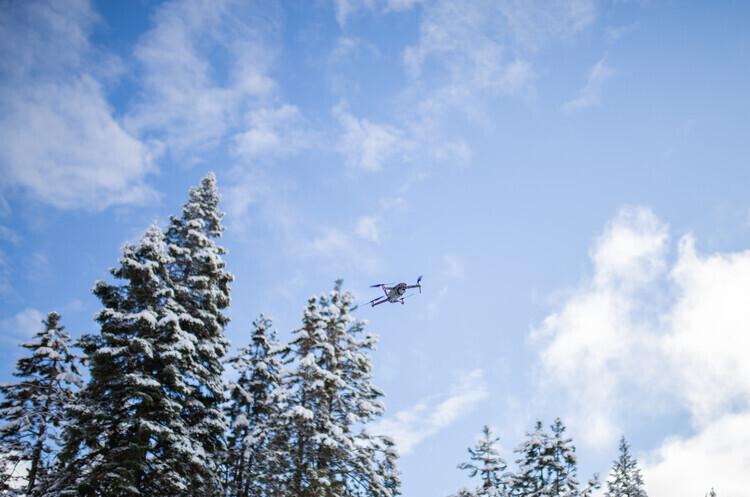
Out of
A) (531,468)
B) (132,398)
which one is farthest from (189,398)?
(531,468)

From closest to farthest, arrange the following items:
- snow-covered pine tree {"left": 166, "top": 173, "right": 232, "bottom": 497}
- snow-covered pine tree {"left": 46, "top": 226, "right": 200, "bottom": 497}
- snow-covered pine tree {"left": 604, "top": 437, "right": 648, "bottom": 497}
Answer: snow-covered pine tree {"left": 46, "top": 226, "right": 200, "bottom": 497} < snow-covered pine tree {"left": 166, "top": 173, "right": 232, "bottom": 497} < snow-covered pine tree {"left": 604, "top": 437, "right": 648, "bottom": 497}

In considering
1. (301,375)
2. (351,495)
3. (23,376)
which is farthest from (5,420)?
(351,495)

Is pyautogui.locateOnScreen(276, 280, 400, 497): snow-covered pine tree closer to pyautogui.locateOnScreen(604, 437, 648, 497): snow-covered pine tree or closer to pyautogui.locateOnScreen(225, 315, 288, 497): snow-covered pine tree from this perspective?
pyautogui.locateOnScreen(225, 315, 288, 497): snow-covered pine tree

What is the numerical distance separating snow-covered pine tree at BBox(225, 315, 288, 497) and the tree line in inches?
2.3

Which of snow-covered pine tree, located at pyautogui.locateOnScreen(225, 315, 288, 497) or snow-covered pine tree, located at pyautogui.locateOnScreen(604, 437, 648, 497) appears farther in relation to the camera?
snow-covered pine tree, located at pyautogui.locateOnScreen(604, 437, 648, 497)

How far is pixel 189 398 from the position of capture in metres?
19.1

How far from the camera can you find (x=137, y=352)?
58.5 feet

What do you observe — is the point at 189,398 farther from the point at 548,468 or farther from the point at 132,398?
the point at 548,468

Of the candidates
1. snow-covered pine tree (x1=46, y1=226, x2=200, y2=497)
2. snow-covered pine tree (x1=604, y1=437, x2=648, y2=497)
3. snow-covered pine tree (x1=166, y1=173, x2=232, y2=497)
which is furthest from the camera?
snow-covered pine tree (x1=604, y1=437, x2=648, y2=497)

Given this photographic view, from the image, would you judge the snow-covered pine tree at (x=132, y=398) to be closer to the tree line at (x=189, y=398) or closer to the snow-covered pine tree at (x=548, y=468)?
the tree line at (x=189, y=398)

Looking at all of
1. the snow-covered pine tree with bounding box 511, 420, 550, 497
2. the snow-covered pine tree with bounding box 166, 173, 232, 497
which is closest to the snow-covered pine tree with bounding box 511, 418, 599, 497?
the snow-covered pine tree with bounding box 511, 420, 550, 497

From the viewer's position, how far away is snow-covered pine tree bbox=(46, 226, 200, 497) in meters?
16.5

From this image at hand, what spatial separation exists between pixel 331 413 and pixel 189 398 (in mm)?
5414

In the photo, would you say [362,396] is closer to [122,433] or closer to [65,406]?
[122,433]
